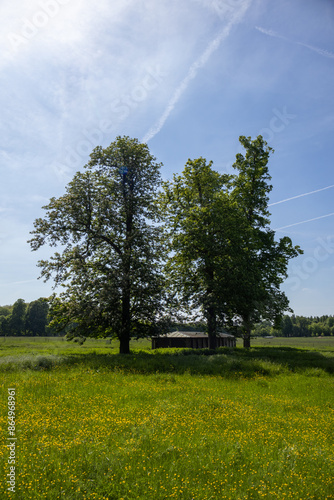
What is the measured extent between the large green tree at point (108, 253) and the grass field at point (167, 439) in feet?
39.1

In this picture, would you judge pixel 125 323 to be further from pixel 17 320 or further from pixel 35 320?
pixel 17 320

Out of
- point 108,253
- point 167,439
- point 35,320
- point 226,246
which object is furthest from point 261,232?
point 35,320

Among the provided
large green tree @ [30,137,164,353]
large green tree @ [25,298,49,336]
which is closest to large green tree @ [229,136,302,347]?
large green tree @ [30,137,164,353]

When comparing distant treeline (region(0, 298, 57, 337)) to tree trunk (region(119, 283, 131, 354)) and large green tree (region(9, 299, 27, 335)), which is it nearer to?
large green tree (region(9, 299, 27, 335))

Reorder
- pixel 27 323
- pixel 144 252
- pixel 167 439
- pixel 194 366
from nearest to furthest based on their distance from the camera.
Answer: pixel 167 439
pixel 194 366
pixel 144 252
pixel 27 323

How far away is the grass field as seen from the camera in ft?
19.4

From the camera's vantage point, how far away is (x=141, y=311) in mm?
28672

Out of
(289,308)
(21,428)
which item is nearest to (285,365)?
(289,308)

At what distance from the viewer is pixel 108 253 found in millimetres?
30062

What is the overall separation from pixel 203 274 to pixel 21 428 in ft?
76.0

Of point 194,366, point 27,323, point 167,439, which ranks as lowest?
point 27,323

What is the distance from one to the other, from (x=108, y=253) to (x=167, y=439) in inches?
915

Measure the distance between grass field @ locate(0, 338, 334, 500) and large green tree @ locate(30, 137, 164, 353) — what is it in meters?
11.9

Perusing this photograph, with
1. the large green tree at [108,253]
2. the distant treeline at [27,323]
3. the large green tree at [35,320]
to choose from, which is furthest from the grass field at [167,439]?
the distant treeline at [27,323]
